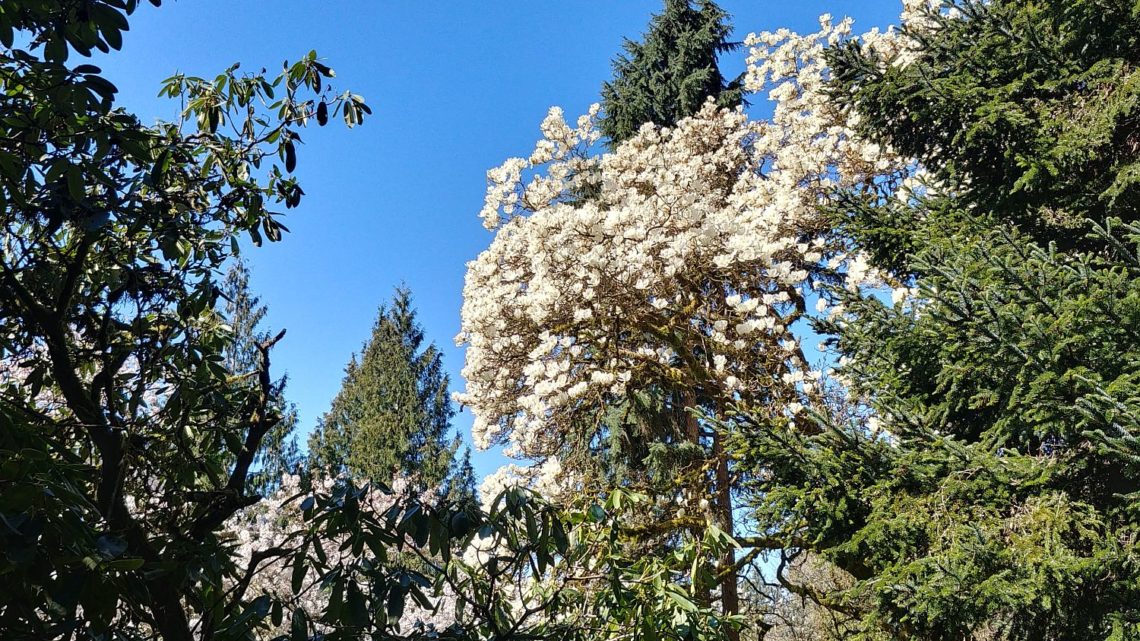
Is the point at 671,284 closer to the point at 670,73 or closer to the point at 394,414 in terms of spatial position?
the point at 670,73

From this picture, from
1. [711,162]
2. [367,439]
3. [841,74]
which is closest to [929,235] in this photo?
[841,74]

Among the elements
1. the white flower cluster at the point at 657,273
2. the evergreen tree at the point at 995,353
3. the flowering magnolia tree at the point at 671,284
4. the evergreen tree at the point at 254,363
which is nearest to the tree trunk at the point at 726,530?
the flowering magnolia tree at the point at 671,284

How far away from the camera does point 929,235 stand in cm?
509

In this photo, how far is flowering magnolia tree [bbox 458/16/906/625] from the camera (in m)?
7.32

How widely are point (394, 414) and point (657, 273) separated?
14.3 m

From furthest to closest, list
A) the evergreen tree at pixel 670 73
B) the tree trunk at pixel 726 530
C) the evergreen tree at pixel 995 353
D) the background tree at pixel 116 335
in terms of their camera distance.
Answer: the evergreen tree at pixel 670 73
the tree trunk at pixel 726 530
the evergreen tree at pixel 995 353
the background tree at pixel 116 335

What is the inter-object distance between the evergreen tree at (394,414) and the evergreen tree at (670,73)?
11.0 m

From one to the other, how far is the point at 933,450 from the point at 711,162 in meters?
5.32

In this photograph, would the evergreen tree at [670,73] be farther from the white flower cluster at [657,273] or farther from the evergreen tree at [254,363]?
the evergreen tree at [254,363]

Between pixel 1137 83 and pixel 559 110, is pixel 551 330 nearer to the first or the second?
pixel 559 110

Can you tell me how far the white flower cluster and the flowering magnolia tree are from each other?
0.06ft

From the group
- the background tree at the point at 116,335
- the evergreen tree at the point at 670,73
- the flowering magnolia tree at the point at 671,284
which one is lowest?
the background tree at the point at 116,335

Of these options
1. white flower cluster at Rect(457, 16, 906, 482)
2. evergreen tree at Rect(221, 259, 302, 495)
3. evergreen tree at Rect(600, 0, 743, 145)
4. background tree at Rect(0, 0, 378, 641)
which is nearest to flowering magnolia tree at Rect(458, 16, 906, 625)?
white flower cluster at Rect(457, 16, 906, 482)

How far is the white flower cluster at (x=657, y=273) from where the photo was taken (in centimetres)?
734
